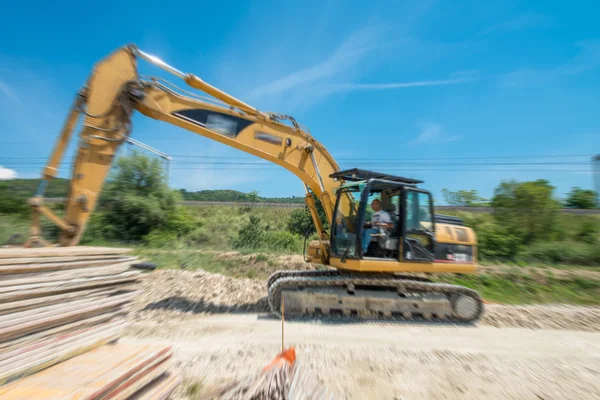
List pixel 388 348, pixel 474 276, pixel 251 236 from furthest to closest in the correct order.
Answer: pixel 251 236 < pixel 474 276 < pixel 388 348

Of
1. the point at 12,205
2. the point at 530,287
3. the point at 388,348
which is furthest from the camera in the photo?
the point at 12,205

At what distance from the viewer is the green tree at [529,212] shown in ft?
47.4

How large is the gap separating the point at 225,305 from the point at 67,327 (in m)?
4.32

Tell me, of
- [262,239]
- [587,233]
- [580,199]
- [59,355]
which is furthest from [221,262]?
[580,199]

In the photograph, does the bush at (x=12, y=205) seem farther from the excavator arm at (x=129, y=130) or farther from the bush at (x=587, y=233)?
the bush at (x=587, y=233)

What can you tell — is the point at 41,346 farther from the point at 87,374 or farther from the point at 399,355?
the point at 399,355

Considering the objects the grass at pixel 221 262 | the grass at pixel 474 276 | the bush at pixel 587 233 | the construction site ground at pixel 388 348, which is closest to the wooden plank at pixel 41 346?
the construction site ground at pixel 388 348

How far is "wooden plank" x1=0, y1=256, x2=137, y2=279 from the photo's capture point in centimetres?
249

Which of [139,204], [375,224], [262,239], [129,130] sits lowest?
[262,239]

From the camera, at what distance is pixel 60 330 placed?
271 centimetres

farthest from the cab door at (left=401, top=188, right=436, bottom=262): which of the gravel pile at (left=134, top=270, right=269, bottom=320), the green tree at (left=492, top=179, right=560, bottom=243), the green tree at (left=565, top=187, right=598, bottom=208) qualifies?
the green tree at (left=565, top=187, right=598, bottom=208)

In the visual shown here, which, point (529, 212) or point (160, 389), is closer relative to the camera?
point (160, 389)

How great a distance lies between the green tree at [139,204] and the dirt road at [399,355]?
33.0 ft

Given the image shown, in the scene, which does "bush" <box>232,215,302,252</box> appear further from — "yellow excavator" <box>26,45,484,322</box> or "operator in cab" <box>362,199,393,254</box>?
"operator in cab" <box>362,199,393,254</box>
